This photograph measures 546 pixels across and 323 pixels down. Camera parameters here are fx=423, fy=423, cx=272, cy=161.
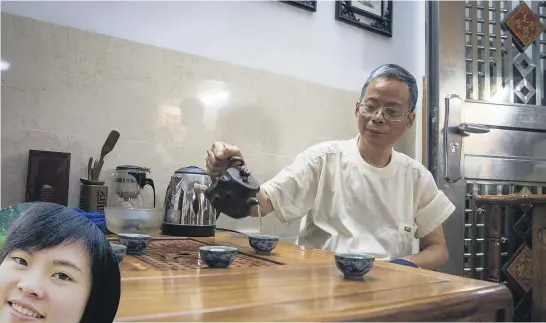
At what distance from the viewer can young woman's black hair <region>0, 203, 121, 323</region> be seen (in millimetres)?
182

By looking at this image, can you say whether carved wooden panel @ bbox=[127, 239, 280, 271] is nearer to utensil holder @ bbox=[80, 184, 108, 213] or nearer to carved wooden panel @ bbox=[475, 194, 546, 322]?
utensil holder @ bbox=[80, 184, 108, 213]

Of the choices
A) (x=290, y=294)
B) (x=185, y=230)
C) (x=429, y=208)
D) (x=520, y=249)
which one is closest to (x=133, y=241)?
(x=290, y=294)

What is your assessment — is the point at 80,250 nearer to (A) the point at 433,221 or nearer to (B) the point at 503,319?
(B) the point at 503,319

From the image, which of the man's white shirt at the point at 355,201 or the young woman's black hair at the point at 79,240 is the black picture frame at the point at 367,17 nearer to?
the man's white shirt at the point at 355,201

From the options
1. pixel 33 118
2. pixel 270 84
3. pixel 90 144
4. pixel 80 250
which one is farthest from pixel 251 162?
pixel 80 250

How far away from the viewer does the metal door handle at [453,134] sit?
5.54 feet

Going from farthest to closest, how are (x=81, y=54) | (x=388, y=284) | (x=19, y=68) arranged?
(x=81, y=54), (x=19, y=68), (x=388, y=284)

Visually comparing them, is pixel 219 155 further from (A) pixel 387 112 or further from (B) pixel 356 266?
(A) pixel 387 112

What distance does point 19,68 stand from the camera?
1.15m

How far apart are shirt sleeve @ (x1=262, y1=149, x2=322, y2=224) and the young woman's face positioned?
1018 mm

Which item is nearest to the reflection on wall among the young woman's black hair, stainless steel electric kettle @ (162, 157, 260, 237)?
stainless steel electric kettle @ (162, 157, 260, 237)

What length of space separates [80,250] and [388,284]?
0.45 meters

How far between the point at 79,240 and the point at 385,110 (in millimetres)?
1108

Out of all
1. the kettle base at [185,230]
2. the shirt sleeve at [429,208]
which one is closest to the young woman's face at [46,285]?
the kettle base at [185,230]
